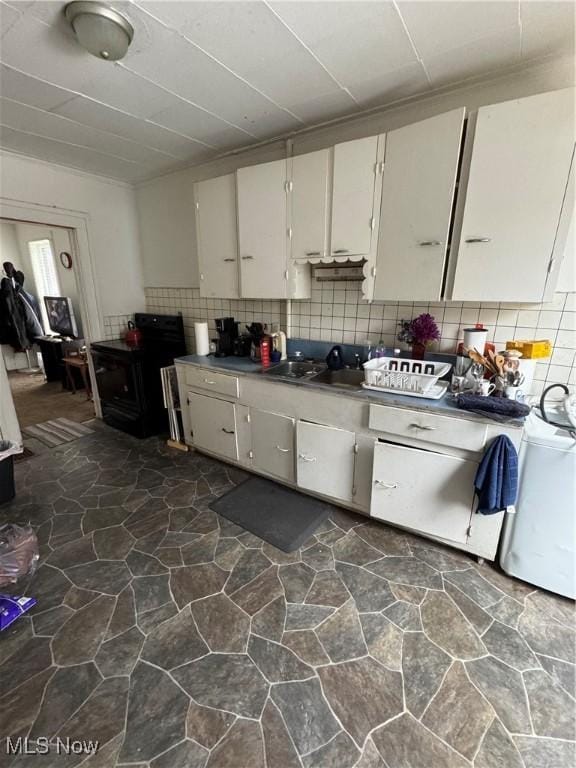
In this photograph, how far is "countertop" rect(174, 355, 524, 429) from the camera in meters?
1.60

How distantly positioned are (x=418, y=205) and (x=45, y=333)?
6241mm

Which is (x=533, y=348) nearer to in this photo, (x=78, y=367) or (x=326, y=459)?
(x=326, y=459)

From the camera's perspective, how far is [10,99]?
1.96m

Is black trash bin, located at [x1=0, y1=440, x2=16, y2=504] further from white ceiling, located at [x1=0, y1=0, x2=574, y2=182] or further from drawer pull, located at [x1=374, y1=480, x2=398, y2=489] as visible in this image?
drawer pull, located at [x1=374, y1=480, x2=398, y2=489]

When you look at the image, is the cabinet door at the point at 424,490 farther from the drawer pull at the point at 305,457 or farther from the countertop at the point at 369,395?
the drawer pull at the point at 305,457

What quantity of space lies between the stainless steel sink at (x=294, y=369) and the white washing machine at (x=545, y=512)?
134 centimetres

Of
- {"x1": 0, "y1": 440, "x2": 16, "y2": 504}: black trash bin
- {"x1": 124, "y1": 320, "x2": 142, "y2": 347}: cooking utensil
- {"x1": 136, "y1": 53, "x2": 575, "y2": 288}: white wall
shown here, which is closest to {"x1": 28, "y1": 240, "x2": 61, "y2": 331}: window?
{"x1": 136, "y1": 53, "x2": 575, "y2": 288}: white wall

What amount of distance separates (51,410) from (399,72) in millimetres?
4660

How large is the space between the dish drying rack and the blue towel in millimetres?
379

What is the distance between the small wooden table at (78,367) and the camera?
4.30m

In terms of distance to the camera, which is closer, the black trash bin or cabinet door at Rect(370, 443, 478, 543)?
cabinet door at Rect(370, 443, 478, 543)

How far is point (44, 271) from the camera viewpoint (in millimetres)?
5457

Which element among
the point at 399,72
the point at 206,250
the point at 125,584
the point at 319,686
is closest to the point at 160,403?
the point at 206,250

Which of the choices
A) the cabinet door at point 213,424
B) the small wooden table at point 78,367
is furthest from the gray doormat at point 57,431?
the cabinet door at point 213,424
